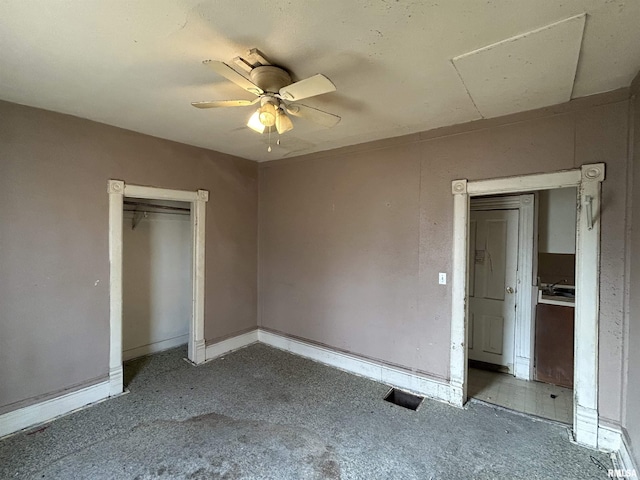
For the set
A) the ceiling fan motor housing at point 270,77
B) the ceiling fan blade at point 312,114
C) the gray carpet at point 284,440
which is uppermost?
the ceiling fan motor housing at point 270,77

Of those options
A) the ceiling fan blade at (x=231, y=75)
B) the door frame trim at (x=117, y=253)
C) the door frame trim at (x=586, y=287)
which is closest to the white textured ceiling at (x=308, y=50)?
the ceiling fan blade at (x=231, y=75)

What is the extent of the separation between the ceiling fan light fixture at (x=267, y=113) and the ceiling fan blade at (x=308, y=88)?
0.16 metres

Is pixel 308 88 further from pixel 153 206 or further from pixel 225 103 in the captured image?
pixel 153 206

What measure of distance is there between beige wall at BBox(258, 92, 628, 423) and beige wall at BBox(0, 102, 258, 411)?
166 cm

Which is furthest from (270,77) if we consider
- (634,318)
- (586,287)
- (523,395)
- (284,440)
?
(523,395)

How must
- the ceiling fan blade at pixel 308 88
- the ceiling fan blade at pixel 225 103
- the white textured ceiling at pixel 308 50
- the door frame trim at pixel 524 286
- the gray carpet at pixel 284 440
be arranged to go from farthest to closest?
the door frame trim at pixel 524 286 → the gray carpet at pixel 284 440 → the ceiling fan blade at pixel 225 103 → the ceiling fan blade at pixel 308 88 → the white textured ceiling at pixel 308 50

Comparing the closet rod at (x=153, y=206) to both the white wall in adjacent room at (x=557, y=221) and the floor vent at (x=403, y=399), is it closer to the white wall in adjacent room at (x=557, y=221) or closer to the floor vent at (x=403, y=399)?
the floor vent at (x=403, y=399)

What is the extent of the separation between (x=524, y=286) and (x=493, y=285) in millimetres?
324

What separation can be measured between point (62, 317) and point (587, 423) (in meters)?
4.23

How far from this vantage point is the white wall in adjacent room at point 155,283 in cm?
371

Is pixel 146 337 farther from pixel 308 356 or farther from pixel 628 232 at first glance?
pixel 628 232

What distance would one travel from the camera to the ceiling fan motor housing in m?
1.77

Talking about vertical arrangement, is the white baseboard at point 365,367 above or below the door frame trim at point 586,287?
below

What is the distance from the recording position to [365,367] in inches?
132
